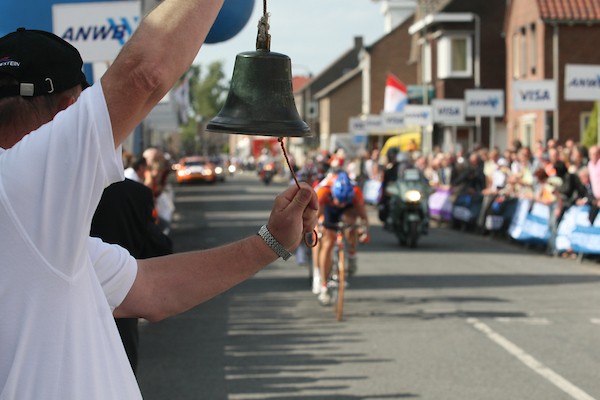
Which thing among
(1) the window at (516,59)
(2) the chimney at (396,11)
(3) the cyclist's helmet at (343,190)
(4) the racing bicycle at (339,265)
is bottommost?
(4) the racing bicycle at (339,265)

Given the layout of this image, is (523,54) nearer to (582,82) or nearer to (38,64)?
(582,82)

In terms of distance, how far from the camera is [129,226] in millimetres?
5328

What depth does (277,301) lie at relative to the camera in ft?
44.7

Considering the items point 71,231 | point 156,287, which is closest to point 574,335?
point 156,287

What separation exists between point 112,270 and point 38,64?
532mm

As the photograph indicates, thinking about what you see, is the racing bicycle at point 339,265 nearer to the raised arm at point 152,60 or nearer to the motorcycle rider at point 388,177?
the motorcycle rider at point 388,177

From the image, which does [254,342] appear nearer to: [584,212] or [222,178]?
[584,212]

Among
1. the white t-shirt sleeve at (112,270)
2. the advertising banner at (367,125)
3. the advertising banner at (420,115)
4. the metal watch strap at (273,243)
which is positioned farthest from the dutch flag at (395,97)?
the white t-shirt sleeve at (112,270)

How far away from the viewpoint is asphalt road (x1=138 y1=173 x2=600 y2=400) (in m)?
8.30

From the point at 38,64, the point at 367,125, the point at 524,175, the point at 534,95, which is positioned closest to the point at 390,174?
the point at 524,175

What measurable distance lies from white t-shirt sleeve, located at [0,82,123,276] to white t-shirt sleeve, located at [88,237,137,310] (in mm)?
517

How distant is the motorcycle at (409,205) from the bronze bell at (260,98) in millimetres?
18743

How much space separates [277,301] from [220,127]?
11.0 meters

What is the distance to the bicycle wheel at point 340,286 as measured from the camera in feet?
39.2
